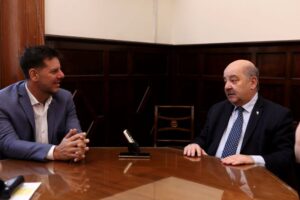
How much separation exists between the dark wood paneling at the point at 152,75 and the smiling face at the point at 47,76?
1242 millimetres

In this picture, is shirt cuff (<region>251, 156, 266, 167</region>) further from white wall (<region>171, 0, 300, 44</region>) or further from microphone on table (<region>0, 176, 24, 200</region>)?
white wall (<region>171, 0, 300, 44</region>)

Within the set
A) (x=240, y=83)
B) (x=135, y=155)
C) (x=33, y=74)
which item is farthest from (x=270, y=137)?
(x=33, y=74)

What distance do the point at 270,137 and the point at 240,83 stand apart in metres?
0.42

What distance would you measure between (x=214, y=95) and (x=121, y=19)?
1378mm

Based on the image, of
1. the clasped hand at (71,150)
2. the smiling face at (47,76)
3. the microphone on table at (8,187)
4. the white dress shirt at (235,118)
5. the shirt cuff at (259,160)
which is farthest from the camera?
the white dress shirt at (235,118)

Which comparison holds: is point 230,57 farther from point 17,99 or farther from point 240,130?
point 17,99

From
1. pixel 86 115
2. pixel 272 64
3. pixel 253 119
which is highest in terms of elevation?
pixel 272 64

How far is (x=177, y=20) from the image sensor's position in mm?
4523

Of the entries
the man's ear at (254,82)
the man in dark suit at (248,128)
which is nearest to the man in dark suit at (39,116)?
the man in dark suit at (248,128)

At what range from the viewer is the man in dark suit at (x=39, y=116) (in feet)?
6.26

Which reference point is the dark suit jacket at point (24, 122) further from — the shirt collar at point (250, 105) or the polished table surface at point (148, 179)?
the shirt collar at point (250, 105)

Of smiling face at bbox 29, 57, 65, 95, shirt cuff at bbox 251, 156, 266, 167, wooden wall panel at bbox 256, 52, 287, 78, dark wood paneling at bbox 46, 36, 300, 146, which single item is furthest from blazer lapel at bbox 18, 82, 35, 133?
wooden wall panel at bbox 256, 52, 287, 78

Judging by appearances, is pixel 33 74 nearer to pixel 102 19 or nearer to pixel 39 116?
pixel 39 116

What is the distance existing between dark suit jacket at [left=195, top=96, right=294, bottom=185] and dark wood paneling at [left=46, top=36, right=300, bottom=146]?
128cm
